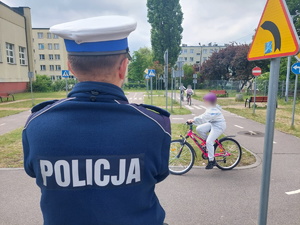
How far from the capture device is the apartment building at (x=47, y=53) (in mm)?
65938

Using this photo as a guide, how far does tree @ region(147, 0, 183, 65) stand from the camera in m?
41.0

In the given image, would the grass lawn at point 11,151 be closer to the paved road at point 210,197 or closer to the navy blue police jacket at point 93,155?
the paved road at point 210,197

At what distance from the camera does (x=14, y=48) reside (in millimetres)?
31125

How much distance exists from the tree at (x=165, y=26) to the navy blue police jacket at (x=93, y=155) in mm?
43027

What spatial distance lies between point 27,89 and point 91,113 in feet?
124

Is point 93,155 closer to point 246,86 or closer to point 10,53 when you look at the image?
point 10,53

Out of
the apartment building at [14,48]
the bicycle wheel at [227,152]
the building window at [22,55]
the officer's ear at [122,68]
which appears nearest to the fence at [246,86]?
the bicycle wheel at [227,152]

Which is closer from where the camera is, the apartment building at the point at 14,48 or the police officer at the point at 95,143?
the police officer at the point at 95,143

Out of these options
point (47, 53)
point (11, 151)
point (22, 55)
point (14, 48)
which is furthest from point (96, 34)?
point (47, 53)

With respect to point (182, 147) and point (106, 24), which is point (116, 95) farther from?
point (182, 147)

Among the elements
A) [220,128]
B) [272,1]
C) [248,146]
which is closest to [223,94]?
[248,146]

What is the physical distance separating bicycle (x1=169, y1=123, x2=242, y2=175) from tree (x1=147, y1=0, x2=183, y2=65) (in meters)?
39.4

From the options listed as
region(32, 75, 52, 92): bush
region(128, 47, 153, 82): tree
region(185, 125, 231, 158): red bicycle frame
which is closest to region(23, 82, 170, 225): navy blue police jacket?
region(185, 125, 231, 158): red bicycle frame

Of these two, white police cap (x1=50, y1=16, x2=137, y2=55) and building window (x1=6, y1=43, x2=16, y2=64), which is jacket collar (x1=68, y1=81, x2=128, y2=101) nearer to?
white police cap (x1=50, y1=16, x2=137, y2=55)
